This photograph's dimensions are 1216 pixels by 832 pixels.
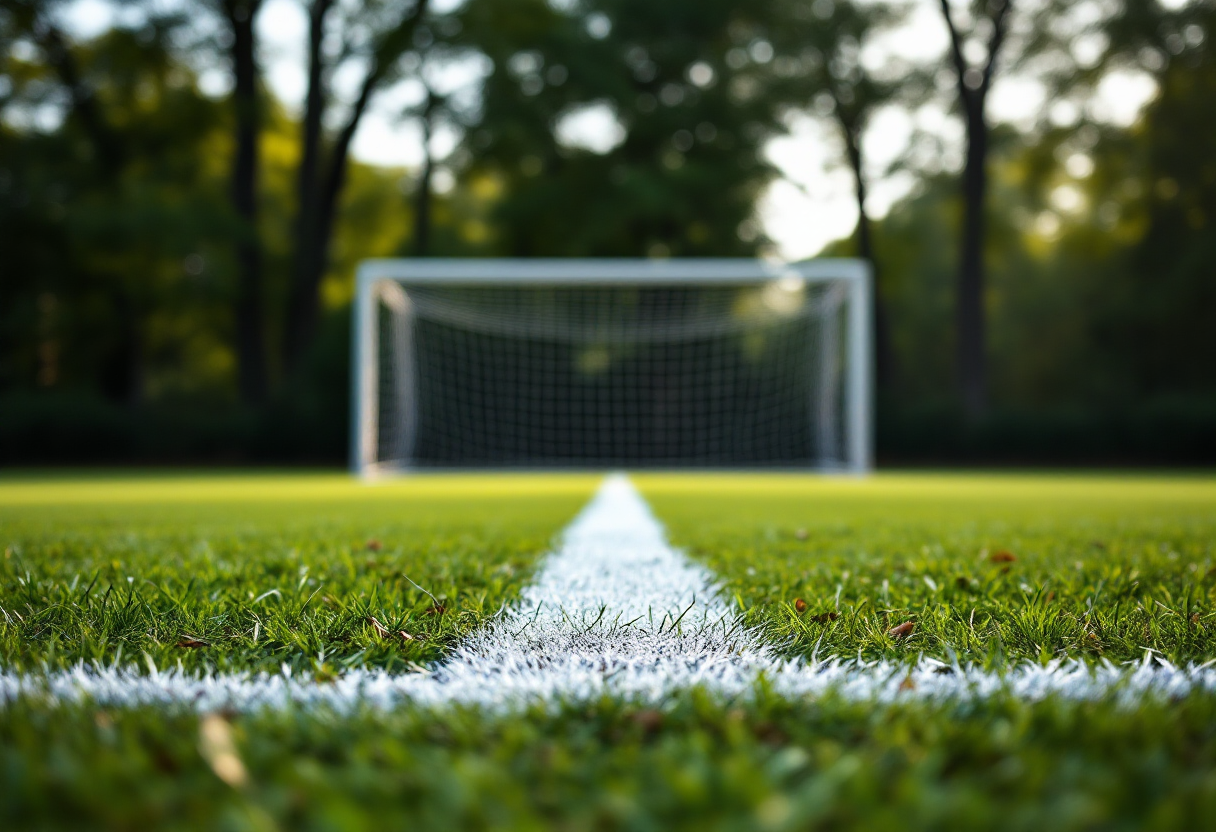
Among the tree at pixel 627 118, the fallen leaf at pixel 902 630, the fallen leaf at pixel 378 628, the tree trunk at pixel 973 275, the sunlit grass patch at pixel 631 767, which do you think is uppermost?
the tree at pixel 627 118

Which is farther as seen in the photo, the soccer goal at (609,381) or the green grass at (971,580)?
the soccer goal at (609,381)

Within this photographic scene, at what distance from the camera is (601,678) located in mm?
1250

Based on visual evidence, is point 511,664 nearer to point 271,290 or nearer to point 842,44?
point 842,44

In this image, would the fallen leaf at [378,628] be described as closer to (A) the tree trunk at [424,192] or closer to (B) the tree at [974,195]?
(B) the tree at [974,195]

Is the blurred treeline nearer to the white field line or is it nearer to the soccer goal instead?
the soccer goal

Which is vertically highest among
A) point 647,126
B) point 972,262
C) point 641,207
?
point 647,126

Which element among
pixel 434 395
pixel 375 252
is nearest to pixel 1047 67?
pixel 434 395

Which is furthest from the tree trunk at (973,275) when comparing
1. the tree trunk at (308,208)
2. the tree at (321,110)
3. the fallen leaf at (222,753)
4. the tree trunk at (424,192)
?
the fallen leaf at (222,753)

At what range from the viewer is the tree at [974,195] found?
53.1 feet

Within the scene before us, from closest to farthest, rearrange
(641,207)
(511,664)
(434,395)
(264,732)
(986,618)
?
(264,732), (511,664), (986,618), (434,395), (641,207)

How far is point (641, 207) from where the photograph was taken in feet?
59.1

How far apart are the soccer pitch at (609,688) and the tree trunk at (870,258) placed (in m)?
16.7

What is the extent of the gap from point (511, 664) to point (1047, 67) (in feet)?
71.0

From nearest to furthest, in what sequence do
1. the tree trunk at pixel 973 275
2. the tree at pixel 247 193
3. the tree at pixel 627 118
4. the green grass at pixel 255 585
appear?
the green grass at pixel 255 585 < the tree trunk at pixel 973 275 < the tree at pixel 247 193 < the tree at pixel 627 118
